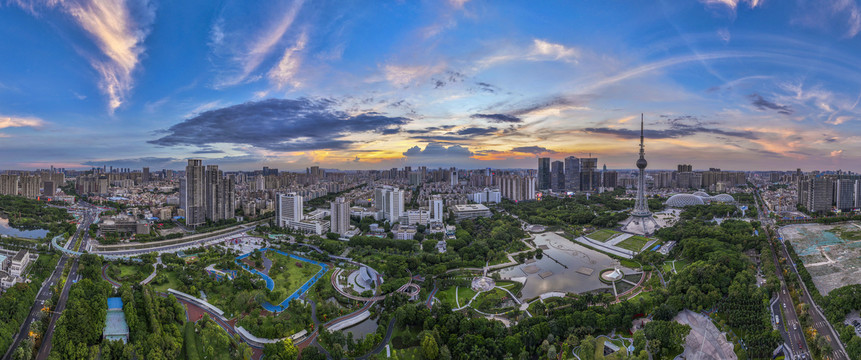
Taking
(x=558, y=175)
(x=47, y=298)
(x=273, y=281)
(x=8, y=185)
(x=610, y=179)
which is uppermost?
(x=558, y=175)

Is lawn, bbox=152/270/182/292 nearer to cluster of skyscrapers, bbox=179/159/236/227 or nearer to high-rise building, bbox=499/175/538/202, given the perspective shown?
cluster of skyscrapers, bbox=179/159/236/227

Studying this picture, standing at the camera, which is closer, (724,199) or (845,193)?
(845,193)

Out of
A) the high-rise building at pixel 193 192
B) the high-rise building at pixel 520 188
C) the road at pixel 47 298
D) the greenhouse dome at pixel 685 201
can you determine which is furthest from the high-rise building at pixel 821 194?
the high-rise building at pixel 193 192

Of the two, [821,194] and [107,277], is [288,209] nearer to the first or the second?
[107,277]

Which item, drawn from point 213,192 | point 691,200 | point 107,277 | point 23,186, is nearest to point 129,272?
point 107,277

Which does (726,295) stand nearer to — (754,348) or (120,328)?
(754,348)

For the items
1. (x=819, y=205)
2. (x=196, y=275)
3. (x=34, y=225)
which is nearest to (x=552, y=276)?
(x=196, y=275)
